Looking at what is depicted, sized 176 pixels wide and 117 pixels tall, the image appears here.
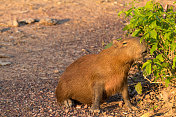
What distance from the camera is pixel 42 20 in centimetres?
917

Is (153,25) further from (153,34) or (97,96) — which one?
(97,96)

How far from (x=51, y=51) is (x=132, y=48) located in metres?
3.64

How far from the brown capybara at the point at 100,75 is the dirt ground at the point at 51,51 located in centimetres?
20

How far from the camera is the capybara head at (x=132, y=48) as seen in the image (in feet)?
13.0

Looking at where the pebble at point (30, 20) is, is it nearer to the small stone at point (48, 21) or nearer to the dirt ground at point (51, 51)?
the dirt ground at point (51, 51)

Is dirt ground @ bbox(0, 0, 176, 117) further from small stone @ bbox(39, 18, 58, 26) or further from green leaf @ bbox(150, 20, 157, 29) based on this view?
green leaf @ bbox(150, 20, 157, 29)

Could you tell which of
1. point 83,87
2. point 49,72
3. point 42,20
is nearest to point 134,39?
point 83,87

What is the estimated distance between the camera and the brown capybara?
13.5ft

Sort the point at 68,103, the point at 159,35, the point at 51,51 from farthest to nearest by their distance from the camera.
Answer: the point at 51,51
the point at 68,103
the point at 159,35

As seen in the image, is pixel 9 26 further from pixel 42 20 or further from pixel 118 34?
pixel 118 34

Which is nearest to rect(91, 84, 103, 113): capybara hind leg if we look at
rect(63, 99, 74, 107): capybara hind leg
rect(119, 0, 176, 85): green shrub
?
rect(63, 99, 74, 107): capybara hind leg

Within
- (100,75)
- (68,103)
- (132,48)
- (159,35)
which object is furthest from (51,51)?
(159,35)

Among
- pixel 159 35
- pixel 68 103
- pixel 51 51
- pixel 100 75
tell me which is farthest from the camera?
pixel 51 51

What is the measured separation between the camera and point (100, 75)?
4.26 metres
